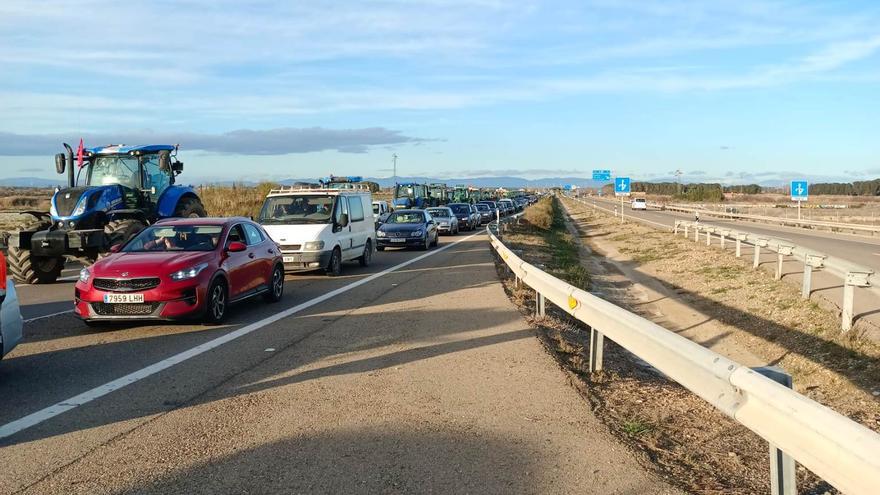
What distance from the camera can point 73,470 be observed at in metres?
4.56

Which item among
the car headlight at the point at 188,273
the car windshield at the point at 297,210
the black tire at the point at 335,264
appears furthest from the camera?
the car windshield at the point at 297,210

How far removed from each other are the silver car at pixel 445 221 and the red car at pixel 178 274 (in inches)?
955

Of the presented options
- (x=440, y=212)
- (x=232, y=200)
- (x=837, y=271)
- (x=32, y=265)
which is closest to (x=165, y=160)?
(x=32, y=265)

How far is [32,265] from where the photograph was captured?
50.4ft

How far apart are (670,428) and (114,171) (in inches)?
583

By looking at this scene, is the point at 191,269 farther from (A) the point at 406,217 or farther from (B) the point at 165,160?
(A) the point at 406,217

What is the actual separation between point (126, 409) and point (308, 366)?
1955 mm

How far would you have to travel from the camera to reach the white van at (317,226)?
52.5 feet

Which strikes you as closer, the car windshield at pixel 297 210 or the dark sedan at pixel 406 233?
the car windshield at pixel 297 210

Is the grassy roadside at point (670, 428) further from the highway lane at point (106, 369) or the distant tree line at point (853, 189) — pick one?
the distant tree line at point (853, 189)

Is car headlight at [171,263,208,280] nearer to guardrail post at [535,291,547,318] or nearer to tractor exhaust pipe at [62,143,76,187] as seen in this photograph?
guardrail post at [535,291,547,318]

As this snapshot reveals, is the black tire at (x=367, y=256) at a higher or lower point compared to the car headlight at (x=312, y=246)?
lower

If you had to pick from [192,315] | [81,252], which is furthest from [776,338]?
[81,252]

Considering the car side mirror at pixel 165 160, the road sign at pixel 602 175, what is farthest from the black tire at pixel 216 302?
the road sign at pixel 602 175
